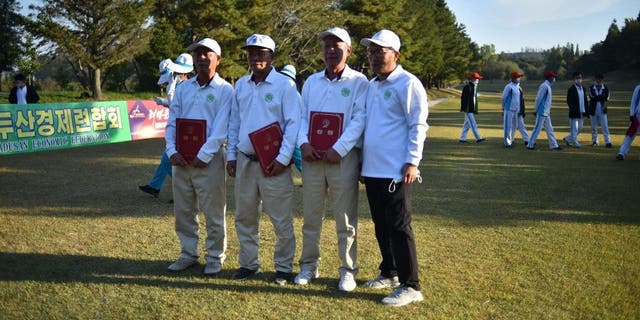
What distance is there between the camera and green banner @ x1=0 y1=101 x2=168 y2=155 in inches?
424

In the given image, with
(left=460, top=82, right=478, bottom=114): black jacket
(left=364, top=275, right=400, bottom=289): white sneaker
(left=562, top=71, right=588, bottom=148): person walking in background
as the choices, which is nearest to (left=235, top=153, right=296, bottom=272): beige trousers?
(left=364, top=275, right=400, bottom=289): white sneaker

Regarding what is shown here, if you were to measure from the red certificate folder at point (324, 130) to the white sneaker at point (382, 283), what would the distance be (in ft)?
4.01

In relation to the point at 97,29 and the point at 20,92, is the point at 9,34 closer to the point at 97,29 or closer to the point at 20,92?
the point at 97,29


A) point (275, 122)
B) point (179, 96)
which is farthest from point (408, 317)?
point (179, 96)

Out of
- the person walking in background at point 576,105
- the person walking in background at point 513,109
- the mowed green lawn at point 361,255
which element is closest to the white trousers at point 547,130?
the person walking in background at point 513,109

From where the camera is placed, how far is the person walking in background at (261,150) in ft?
13.7

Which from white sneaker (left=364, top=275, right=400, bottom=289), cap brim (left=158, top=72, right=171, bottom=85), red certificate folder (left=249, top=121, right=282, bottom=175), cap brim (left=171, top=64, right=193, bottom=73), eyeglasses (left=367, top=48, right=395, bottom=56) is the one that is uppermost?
cap brim (left=171, top=64, right=193, bottom=73)

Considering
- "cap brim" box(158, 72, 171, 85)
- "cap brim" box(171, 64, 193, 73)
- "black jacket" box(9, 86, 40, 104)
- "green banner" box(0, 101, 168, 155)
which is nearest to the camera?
"cap brim" box(171, 64, 193, 73)

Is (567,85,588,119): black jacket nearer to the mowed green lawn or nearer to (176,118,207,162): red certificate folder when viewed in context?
the mowed green lawn

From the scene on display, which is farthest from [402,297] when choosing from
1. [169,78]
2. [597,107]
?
[597,107]

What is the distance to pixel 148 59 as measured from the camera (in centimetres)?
2767

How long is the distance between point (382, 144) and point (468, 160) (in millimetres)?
8240

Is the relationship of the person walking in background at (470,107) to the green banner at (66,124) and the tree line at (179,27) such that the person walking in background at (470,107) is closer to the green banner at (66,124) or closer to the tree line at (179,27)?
the green banner at (66,124)

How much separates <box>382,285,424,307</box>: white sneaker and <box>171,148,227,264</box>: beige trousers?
167 cm
